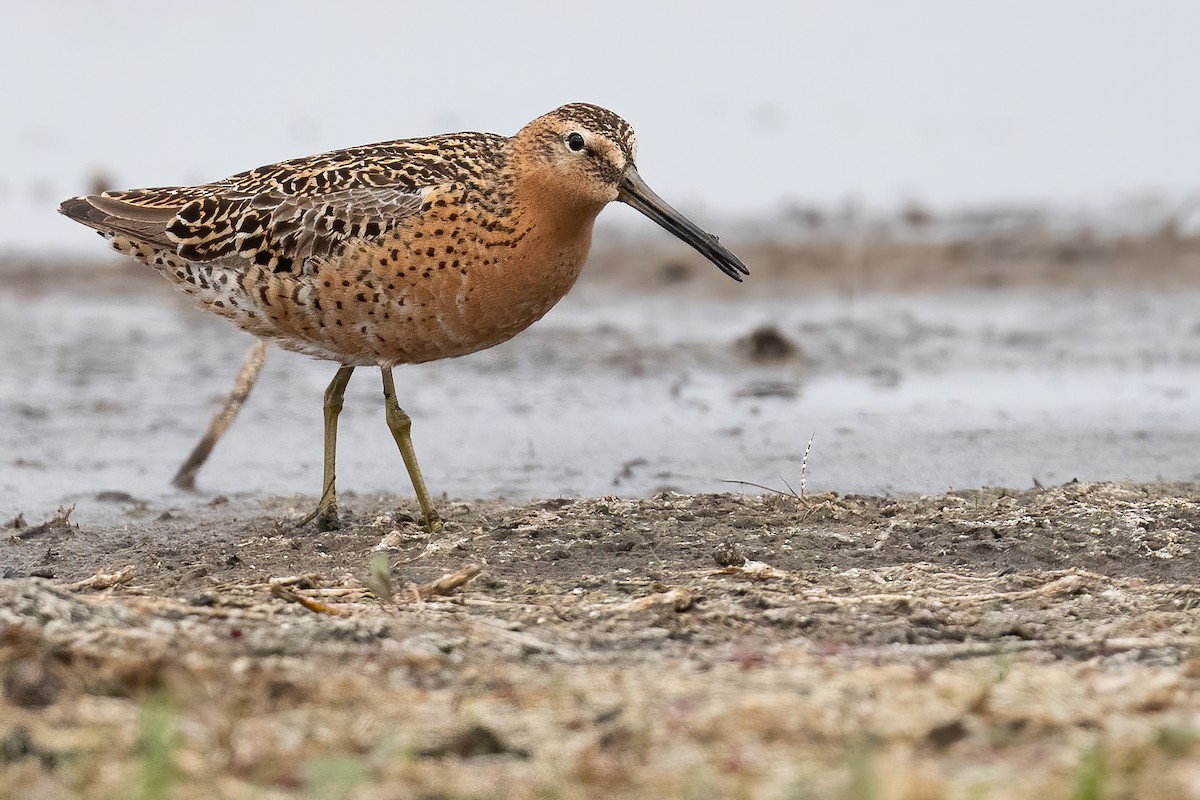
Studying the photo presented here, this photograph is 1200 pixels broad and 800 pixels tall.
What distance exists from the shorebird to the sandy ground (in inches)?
27.6

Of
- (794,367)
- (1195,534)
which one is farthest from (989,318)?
(1195,534)

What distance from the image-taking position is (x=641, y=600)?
4.43 m

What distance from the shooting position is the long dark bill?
590cm

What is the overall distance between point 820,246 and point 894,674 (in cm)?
914

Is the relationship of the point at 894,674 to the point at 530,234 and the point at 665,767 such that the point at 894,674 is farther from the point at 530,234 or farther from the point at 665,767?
the point at 530,234

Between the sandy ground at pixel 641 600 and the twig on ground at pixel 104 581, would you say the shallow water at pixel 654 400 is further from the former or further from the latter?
the twig on ground at pixel 104 581

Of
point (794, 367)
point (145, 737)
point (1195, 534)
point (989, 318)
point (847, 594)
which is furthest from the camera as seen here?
point (989, 318)

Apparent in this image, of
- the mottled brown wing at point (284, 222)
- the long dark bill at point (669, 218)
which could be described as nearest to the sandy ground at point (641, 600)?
the long dark bill at point (669, 218)

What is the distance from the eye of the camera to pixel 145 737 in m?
2.98

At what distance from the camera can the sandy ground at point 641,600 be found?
3115mm

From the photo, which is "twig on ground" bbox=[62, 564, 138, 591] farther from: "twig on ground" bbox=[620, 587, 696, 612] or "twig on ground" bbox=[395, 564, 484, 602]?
"twig on ground" bbox=[620, 587, 696, 612]

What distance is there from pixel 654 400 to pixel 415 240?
3.46 metres

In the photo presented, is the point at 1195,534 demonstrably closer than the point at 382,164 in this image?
Yes

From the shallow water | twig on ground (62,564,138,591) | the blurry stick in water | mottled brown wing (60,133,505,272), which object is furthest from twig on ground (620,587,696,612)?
the blurry stick in water
